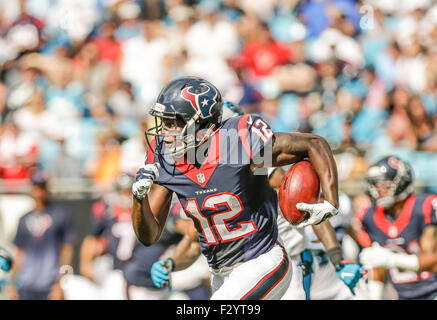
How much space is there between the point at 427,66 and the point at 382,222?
4373 mm

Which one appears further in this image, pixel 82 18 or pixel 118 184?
pixel 82 18


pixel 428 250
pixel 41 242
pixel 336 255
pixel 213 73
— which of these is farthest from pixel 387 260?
pixel 213 73

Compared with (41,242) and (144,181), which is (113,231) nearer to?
(41,242)

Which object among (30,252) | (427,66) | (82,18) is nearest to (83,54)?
(82,18)

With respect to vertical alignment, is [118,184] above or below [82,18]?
below

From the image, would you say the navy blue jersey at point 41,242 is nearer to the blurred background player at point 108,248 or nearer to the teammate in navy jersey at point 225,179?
the blurred background player at point 108,248

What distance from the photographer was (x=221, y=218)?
4.58 meters

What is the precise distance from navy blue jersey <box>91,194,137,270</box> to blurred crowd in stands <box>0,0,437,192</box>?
0.95 metres

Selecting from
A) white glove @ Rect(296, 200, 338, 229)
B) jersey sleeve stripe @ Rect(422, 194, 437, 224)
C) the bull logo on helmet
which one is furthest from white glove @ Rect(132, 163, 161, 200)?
jersey sleeve stripe @ Rect(422, 194, 437, 224)

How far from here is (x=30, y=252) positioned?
844cm

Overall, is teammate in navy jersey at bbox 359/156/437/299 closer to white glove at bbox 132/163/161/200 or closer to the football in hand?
the football in hand

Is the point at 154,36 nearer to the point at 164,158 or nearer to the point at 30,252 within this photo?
the point at 30,252

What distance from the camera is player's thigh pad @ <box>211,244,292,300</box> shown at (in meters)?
4.49

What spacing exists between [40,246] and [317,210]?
195 inches
